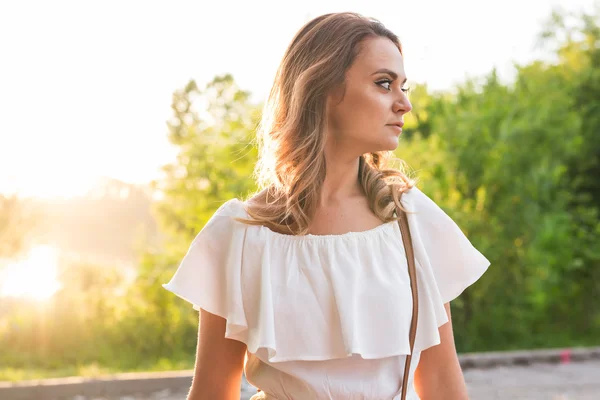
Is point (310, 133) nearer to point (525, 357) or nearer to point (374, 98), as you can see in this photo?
point (374, 98)

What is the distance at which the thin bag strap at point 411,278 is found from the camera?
1.90 metres

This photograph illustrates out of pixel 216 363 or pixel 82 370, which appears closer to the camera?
pixel 216 363

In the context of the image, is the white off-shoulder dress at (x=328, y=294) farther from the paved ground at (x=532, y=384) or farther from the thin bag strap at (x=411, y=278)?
the paved ground at (x=532, y=384)

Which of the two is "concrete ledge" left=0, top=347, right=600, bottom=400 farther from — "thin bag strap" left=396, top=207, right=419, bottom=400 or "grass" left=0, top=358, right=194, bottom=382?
"thin bag strap" left=396, top=207, right=419, bottom=400

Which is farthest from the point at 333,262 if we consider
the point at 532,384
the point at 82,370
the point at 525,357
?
the point at 525,357

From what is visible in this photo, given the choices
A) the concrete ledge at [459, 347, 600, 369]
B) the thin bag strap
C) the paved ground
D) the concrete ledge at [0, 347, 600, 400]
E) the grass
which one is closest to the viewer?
the thin bag strap

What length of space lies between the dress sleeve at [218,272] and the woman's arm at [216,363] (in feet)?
0.14

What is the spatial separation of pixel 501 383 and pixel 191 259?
7.14 meters

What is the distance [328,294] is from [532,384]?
23.4 feet

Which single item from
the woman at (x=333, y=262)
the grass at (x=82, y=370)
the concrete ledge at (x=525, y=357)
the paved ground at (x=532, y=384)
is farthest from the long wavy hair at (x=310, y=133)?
the concrete ledge at (x=525, y=357)

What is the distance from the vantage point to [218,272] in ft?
6.86

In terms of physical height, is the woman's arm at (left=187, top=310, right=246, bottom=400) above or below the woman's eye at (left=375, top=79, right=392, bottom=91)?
below

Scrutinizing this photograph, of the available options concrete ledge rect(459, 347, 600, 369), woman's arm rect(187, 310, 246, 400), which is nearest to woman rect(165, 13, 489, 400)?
woman's arm rect(187, 310, 246, 400)

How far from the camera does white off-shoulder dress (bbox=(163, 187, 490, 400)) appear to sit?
1930 millimetres
